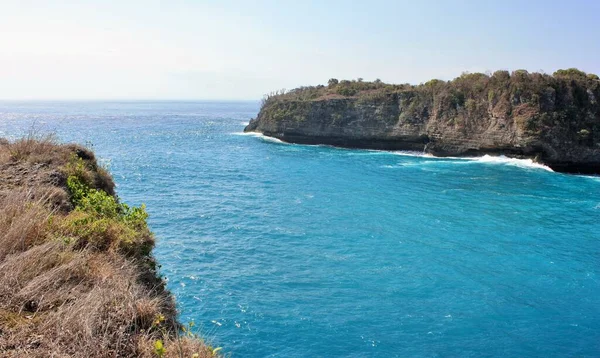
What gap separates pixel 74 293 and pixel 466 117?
67.8 metres

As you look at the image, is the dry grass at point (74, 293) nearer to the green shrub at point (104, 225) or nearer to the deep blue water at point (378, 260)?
the green shrub at point (104, 225)

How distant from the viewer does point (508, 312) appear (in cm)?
1800

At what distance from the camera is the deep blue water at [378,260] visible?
52.4ft

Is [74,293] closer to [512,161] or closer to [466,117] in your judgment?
[512,161]

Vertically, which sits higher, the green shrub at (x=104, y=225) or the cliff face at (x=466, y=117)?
the cliff face at (x=466, y=117)

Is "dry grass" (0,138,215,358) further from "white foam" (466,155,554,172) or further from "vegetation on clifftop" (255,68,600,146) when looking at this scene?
"vegetation on clifftop" (255,68,600,146)

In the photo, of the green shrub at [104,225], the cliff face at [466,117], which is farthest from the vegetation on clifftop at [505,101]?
the green shrub at [104,225]

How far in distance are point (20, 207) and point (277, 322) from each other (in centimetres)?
1027

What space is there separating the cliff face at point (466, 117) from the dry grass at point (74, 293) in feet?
197

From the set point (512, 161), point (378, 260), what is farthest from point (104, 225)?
point (512, 161)

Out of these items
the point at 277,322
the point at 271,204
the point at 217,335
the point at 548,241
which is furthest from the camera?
the point at 271,204

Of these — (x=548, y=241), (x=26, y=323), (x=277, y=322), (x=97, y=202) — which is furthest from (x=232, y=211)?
(x=26, y=323)

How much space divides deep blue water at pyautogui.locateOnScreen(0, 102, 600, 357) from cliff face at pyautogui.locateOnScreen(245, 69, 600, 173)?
41.5 ft

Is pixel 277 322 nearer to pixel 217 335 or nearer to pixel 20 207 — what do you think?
pixel 217 335
